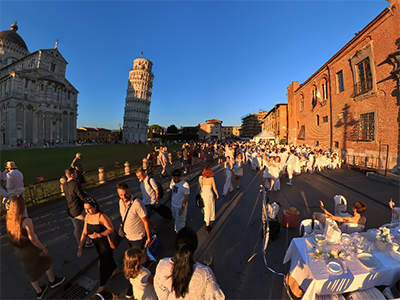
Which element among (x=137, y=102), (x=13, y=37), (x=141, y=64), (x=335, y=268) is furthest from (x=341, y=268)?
(x=13, y=37)

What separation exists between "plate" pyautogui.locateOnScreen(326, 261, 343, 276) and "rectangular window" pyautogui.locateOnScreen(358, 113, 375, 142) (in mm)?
16001

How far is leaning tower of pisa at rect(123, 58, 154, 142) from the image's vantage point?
75.0 metres

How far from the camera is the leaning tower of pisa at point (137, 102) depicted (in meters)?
75.0

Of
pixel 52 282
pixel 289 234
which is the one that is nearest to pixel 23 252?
pixel 52 282

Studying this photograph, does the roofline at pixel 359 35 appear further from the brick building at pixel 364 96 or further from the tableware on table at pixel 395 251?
the tableware on table at pixel 395 251

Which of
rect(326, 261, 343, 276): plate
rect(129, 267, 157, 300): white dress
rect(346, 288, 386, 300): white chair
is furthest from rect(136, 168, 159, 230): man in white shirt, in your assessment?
rect(346, 288, 386, 300): white chair

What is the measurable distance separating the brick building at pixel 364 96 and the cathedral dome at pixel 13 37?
90005 mm

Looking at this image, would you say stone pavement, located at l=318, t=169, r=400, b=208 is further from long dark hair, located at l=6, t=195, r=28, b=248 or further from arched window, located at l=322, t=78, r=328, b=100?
arched window, located at l=322, t=78, r=328, b=100

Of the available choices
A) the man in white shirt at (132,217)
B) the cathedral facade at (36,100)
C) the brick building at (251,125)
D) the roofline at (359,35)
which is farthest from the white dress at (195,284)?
the brick building at (251,125)

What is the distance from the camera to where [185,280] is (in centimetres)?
158

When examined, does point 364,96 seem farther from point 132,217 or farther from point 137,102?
point 137,102

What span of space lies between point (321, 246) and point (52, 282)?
4.99m

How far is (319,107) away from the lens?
854 inches

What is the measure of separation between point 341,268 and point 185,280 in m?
2.49
